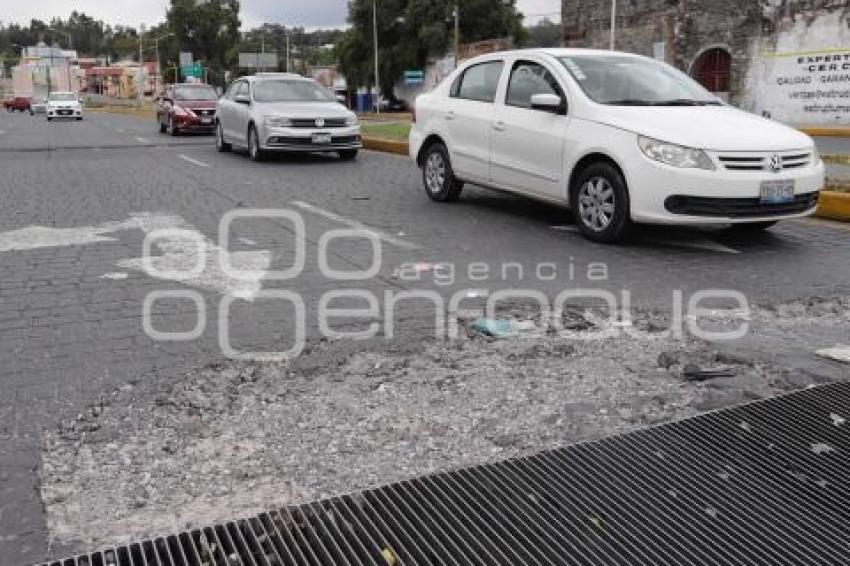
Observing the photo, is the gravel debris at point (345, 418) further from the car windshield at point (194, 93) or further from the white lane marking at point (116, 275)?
the car windshield at point (194, 93)

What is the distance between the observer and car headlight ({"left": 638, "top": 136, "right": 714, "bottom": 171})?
667cm

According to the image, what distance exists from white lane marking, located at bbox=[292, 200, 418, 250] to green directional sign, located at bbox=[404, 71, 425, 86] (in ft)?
136

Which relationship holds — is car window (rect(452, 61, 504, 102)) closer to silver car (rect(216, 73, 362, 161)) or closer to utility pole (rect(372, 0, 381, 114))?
silver car (rect(216, 73, 362, 161))

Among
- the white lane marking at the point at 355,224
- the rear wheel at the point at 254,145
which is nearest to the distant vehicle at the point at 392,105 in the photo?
the rear wheel at the point at 254,145

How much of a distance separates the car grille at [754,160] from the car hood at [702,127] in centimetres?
5

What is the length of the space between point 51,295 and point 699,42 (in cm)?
2416

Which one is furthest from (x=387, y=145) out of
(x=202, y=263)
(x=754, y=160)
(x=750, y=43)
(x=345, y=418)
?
(x=345, y=418)

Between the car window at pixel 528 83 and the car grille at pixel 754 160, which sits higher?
the car window at pixel 528 83

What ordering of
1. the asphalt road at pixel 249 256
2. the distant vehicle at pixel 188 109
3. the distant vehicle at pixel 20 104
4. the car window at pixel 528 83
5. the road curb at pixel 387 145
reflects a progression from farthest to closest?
the distant vehicle at pixel 20 104 → the distant vehicle at pixel 188 109 → the road curb at pixel 387 145 → the car window at pixel 528 83 → the asphalt road at pixel 249 256

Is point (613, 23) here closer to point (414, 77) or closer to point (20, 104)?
point (414, 77)

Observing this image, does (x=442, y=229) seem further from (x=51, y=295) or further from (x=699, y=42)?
(x=699, y=42)

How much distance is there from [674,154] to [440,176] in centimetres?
343

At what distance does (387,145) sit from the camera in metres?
17.5

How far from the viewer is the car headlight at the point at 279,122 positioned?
47.8 ft
